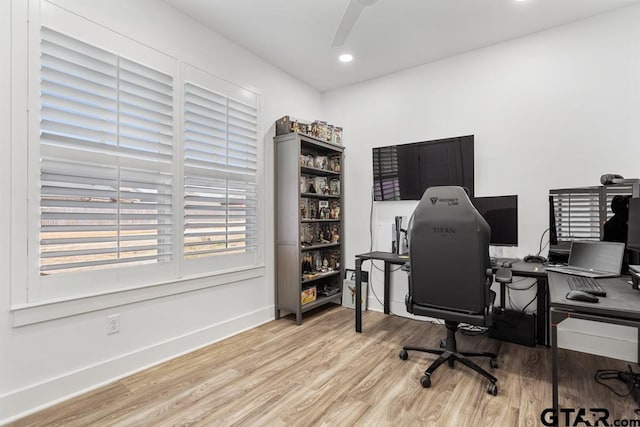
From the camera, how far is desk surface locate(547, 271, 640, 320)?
4.95 ft

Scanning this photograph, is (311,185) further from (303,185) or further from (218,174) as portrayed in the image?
(218,174)

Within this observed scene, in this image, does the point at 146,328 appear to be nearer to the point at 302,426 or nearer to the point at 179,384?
the point at 179,384

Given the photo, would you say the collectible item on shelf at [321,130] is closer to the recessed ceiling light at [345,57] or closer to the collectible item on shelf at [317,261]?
the recessed ceiling light at [345,57]

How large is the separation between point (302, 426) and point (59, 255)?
178 centimetres

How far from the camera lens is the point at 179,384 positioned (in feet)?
7.13

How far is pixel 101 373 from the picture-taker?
2139 mm

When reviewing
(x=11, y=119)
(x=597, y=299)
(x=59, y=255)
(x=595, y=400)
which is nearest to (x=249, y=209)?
(x=59, y=255)

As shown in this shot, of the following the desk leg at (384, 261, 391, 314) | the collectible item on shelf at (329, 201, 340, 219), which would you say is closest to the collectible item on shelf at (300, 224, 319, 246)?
the collectible item on shelf at (329, 201, 340, 219)

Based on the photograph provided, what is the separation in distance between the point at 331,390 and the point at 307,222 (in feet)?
6.22

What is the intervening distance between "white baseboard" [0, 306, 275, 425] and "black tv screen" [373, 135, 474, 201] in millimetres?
2210

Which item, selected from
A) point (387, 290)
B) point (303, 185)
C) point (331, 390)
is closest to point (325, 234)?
point (303, 185)

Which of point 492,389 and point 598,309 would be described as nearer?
point 598,309

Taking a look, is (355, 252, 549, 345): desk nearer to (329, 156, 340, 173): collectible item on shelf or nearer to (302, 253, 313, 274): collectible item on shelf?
(302, 253, 313, 274): collectible item on shelf

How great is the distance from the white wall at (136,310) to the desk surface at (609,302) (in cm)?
255
